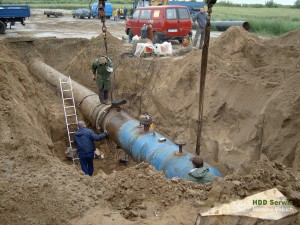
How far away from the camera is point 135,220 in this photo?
3973 millimetres

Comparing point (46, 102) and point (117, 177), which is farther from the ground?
point (117, 177)

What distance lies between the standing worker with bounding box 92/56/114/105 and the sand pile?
1769 millimetres

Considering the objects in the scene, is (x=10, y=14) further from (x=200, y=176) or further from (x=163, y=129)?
(x=200, y=176)

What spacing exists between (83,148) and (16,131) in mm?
1885

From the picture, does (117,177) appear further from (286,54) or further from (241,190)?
(286,54)

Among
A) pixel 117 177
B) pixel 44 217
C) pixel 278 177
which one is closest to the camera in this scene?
pixel 44 217

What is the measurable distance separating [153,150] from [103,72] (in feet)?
11.0

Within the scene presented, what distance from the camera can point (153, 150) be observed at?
670cm

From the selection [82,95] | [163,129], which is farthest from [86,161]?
[82,95]

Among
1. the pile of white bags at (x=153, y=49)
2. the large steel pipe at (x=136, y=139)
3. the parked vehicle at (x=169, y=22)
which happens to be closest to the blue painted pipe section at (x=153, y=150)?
the large steel pipe at (x=136, y=139)

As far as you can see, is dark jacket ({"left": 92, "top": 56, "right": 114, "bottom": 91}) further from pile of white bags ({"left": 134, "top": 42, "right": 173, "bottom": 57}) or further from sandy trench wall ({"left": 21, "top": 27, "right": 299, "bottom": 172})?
pile of white bags ({"left": 134, "top": 42, "right": 173, "bottom": 57})

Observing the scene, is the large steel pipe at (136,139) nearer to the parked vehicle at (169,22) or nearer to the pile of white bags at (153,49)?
the pile of white bags at (153,49)

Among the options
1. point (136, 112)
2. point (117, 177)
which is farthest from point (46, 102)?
point (117, 177)

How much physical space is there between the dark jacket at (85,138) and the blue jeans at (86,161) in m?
0.10
